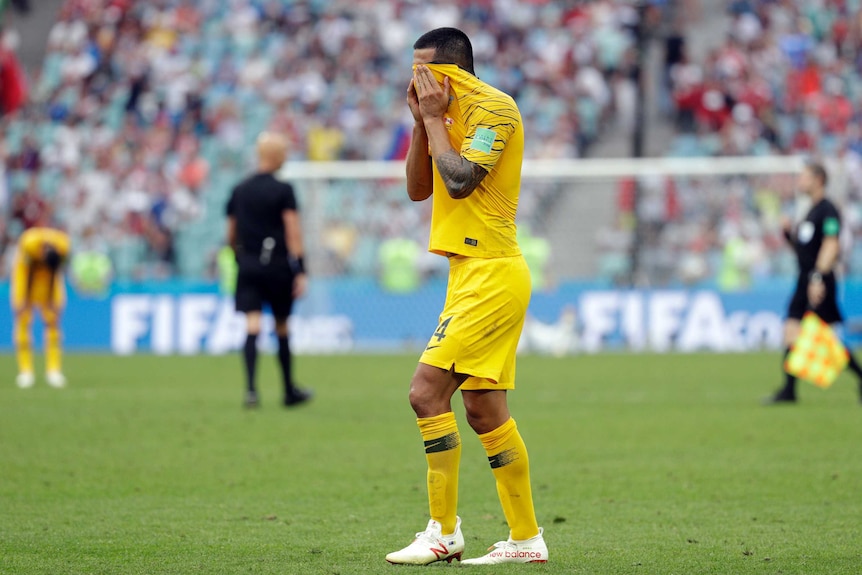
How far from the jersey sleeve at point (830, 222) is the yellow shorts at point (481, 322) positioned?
23.1 ft

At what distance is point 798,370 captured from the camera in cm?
1211

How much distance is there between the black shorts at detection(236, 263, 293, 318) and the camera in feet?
39.0

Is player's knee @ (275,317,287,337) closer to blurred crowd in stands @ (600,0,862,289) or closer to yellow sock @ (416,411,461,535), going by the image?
yellow sock @ (416,411,461,535)

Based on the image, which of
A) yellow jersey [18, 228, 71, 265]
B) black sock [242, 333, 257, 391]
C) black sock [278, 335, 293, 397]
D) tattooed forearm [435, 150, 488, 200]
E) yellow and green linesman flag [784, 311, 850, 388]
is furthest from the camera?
yellow jersey [18, 228, 71, 265]

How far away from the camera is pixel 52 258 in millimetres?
14031

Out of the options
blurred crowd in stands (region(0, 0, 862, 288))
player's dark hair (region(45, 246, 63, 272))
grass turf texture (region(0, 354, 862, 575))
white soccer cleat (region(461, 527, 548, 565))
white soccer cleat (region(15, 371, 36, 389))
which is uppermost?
blurred crowd in stands (region(0, 0, 862, 288))

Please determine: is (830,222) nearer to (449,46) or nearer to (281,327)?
(281,327)

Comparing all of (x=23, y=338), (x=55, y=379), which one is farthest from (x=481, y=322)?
(x=23, y=338)

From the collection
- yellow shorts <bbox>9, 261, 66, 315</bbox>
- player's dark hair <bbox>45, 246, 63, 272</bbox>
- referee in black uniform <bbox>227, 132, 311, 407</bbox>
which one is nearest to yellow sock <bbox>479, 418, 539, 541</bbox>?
referee in black uniform <bbox>227, 132, 311, 407</bbox>

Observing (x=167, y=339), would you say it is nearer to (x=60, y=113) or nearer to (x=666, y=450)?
(x=60, y=113)

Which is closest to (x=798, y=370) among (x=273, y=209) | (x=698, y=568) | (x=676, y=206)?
(x=273, y=209)

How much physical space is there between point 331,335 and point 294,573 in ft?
53.8

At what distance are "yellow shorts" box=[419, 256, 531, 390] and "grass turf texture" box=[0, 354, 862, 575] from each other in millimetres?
840

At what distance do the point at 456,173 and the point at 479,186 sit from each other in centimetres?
31
